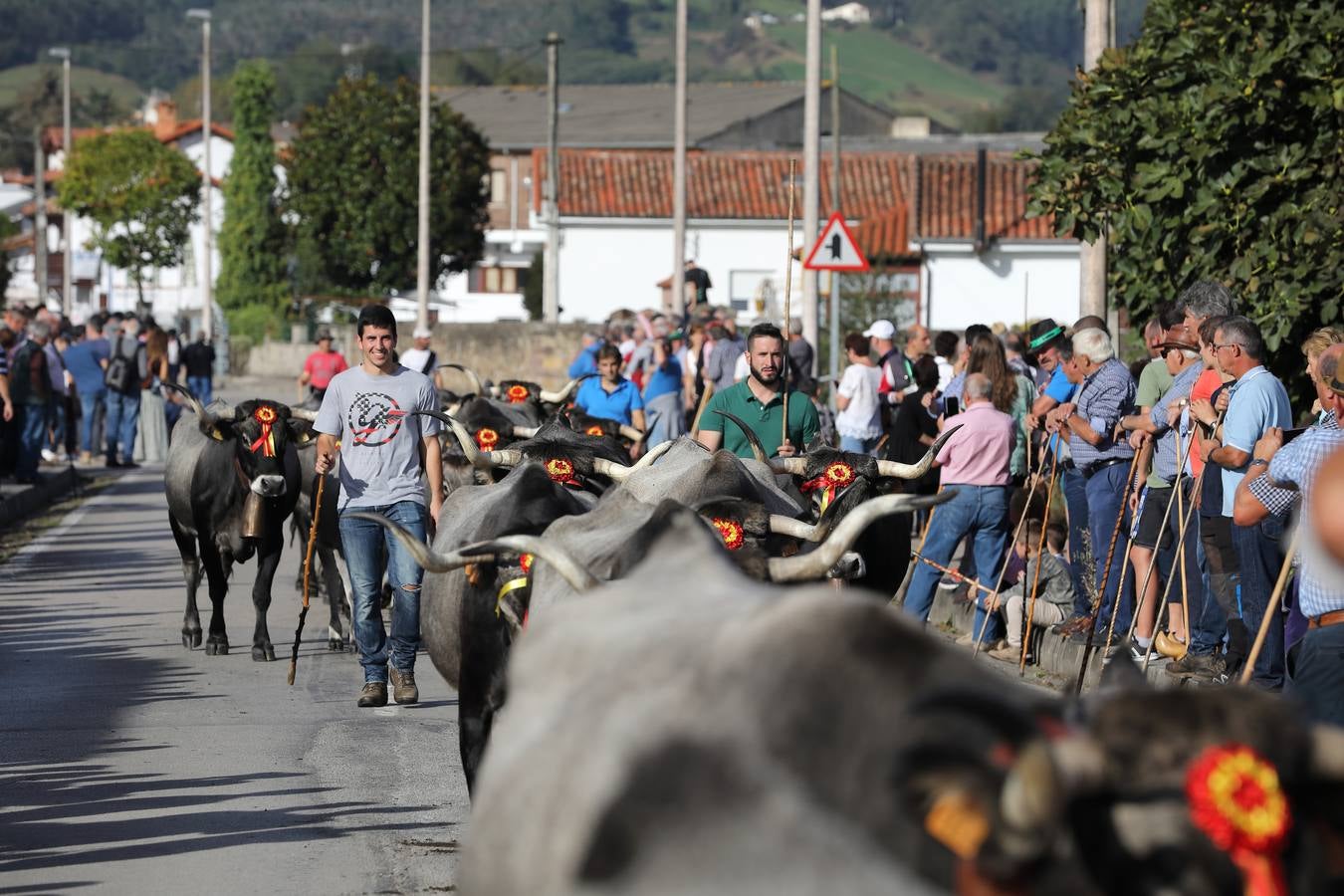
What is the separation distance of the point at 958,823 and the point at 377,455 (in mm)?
7270

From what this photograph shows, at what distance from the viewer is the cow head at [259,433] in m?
13.1

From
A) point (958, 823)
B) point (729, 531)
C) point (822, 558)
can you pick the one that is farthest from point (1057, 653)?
point (958, 823)

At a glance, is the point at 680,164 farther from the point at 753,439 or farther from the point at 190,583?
the point at 753,439

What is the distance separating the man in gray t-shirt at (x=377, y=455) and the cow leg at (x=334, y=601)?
2.52m

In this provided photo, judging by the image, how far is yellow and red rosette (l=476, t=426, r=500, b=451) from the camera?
13.5 metres

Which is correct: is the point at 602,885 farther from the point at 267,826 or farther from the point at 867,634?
the point at 267,826

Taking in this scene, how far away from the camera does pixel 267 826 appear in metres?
8.11

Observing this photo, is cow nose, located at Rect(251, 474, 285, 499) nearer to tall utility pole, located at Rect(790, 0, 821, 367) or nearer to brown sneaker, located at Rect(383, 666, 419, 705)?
brown sneaker, located at Rect(383, 666, 419, 705)

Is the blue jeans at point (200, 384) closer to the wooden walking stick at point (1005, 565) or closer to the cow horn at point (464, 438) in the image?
the wooden walking stick at point (1005, 565)

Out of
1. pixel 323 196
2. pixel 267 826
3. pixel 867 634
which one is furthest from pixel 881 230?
pixel 867 634

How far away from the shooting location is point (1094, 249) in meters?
14.7

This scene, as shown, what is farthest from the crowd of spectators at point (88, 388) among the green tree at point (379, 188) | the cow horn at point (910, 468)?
the green tree at point (379, 188)

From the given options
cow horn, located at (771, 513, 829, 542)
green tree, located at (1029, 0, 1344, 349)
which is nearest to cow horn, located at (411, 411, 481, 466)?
cow horn, located at (771, 513, 829, 542)

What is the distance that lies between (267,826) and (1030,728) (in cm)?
522
